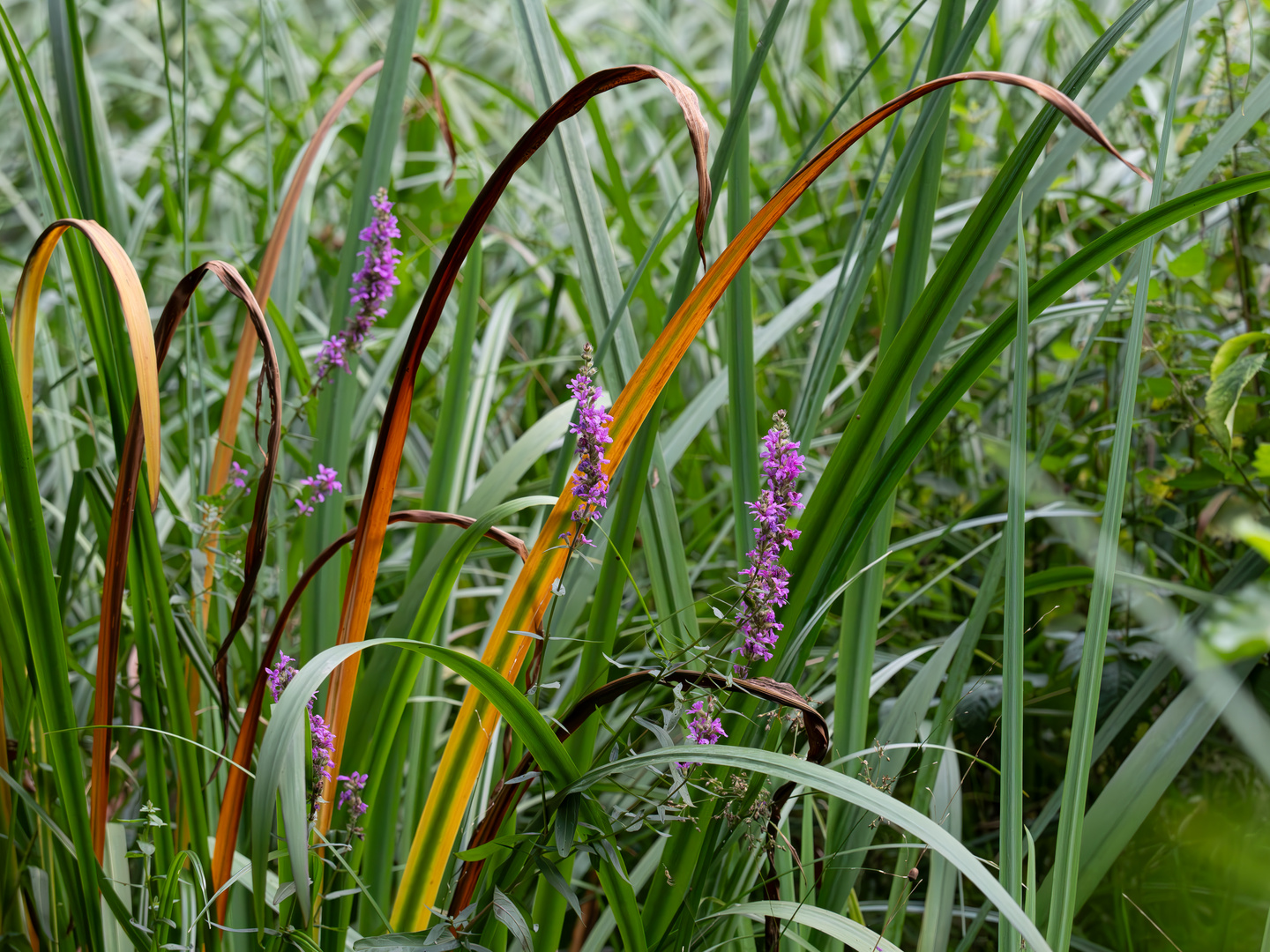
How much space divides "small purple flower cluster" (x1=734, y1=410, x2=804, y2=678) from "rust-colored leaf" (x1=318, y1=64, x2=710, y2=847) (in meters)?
0.15

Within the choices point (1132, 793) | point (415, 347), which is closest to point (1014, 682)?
point (1132, 793)

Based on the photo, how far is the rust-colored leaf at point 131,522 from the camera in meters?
0.58

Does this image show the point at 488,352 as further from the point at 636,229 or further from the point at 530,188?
the point at 530,188

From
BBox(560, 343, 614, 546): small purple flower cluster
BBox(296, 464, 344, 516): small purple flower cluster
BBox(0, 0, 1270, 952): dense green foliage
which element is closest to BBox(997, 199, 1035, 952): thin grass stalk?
BBox(0, 0, 1270, 952): dense green foliage

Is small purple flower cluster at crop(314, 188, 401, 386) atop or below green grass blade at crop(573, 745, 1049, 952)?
atop

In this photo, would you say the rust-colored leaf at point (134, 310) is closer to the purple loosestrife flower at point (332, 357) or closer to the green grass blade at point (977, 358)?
the purple loosestrife flower at point (332, 357)

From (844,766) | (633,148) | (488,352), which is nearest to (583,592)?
(844,766)

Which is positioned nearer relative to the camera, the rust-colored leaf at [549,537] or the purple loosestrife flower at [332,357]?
the rust-colored leaf at [549,537]

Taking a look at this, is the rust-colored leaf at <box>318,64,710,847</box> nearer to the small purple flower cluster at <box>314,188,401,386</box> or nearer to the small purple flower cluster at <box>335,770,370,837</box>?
the small purple flower cluster at <box>335,770,370,837</box>

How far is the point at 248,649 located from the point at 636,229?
2.08 feet

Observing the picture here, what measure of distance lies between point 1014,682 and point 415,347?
0.41 metres

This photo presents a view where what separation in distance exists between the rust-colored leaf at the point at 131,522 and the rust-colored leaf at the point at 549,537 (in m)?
0.07

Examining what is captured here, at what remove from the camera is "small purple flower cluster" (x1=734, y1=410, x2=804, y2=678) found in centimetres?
56

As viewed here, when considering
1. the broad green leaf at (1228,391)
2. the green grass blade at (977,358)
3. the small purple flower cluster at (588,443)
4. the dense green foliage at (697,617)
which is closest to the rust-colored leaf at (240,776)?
the dense green foliage at (697,617)
